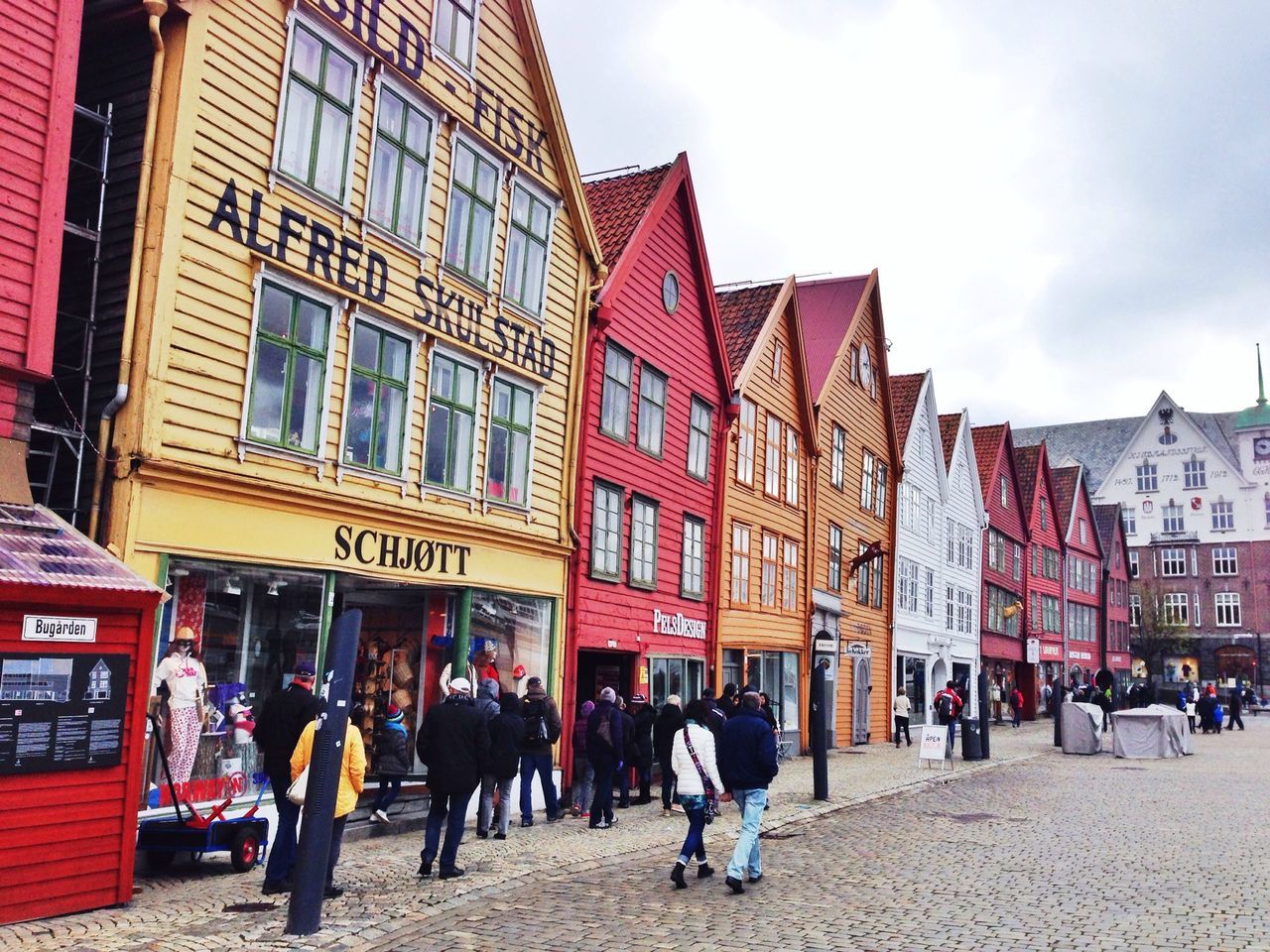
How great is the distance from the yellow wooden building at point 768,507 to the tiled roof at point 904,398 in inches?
363

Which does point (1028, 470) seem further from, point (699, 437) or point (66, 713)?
point (66, 713)

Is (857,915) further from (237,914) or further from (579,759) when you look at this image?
(579,759)

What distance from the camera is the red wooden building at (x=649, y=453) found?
753 inches

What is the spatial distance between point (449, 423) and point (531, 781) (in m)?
4.79

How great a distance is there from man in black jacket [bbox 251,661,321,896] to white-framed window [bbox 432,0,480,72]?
8927mm

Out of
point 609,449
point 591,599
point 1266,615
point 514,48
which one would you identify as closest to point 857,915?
point 591,599

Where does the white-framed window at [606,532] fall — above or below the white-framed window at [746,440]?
below

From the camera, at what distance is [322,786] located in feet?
27.9

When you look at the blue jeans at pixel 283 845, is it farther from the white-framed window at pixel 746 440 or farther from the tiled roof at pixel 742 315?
the tiled roof at pixel 742 315

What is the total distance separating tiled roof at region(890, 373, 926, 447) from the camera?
37344 mm

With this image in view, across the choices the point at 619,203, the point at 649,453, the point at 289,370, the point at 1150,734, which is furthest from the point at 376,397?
the point at 1150,734

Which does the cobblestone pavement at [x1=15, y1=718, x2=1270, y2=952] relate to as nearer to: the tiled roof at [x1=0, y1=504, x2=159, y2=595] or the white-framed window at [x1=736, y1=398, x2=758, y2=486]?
the tiled roof at [x1=0, y1=504, x2=159, y2=595]

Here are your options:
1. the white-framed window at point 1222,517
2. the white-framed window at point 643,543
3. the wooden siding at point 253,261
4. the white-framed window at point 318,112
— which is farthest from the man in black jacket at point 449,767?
the white-framed window at point 1222,517

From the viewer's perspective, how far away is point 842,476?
104ft
